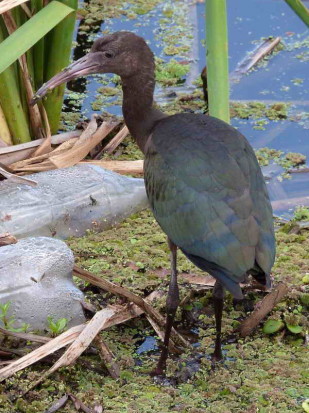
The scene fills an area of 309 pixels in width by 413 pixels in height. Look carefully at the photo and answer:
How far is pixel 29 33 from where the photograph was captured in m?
4.81

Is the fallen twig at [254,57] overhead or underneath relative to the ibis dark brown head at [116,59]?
underneath

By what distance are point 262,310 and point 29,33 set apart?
176 centimetres

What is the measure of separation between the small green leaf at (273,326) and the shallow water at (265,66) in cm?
133

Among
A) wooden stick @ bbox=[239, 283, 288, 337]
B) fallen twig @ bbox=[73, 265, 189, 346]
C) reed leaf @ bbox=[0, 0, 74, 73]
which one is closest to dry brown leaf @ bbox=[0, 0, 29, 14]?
reed leaf @ bbox=[0, 0, 74, 73]

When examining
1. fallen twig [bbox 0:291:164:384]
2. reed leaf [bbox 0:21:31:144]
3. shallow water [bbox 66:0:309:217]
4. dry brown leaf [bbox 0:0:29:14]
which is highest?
dry brown leaf [bbox 0:0:29:14]

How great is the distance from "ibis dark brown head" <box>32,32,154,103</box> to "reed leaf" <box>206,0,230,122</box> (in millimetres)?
288

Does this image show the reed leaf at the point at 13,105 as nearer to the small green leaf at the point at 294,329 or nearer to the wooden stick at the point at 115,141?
the wooden stick at the point at 115,141

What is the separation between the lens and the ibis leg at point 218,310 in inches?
167

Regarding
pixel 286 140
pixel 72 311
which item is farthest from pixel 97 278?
pixel 286 140

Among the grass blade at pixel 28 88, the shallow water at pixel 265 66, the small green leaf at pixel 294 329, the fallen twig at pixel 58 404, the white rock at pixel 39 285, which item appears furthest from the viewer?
the shallow water at pixel 265 66

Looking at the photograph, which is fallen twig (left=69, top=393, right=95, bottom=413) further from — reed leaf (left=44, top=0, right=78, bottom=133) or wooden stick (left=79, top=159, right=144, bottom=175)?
reed leaf (left=44, top=0, right=78, bottom=133)

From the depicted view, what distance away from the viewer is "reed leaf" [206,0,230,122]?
4.57 m

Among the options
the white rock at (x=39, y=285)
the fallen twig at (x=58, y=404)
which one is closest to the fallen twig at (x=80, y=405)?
the fallen twig at (x=58, y=404)

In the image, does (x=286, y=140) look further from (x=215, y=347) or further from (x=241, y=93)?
(x=215, y=347)
